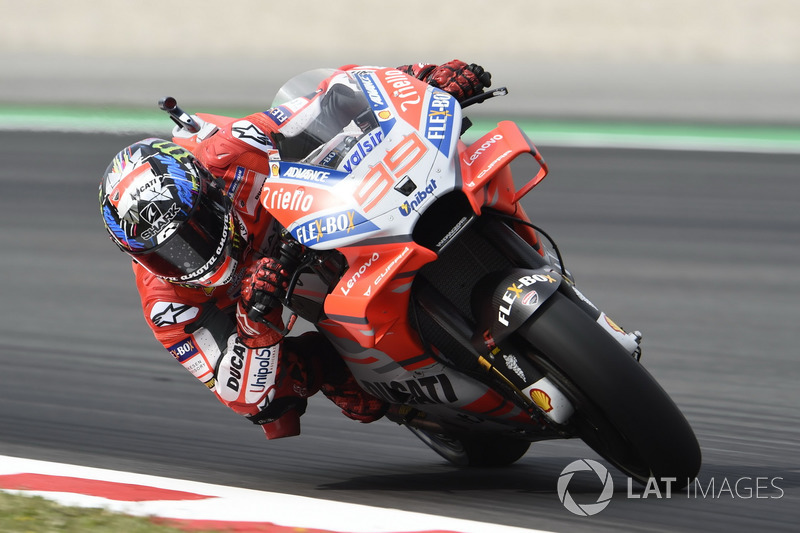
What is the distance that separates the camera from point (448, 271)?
12.9ft

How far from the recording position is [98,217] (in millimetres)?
10031

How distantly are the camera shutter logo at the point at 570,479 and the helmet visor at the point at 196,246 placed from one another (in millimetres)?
1514

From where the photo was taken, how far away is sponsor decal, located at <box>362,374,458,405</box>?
421 centimetres

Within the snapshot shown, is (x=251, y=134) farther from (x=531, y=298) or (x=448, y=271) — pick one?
(x=531, y=298)

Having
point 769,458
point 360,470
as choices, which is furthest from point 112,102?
point 769,458

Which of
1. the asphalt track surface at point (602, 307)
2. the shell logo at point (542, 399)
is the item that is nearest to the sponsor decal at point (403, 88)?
the shell logo at point (542, 399)

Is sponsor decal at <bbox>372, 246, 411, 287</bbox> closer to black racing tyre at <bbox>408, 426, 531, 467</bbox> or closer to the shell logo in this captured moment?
the shell logo

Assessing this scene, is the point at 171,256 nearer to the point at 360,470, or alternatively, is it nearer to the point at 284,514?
the point at 284,514

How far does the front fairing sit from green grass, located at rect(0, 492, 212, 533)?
1.04m

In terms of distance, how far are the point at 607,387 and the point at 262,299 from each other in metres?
1.17

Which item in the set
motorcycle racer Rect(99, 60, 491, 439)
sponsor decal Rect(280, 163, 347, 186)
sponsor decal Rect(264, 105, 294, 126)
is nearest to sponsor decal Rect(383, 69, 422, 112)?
motorcycle racer Rect(99, 60, 491, 439)

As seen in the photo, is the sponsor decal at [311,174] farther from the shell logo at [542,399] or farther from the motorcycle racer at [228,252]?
the shell logo at [542,399]

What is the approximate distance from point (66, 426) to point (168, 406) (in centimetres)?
56

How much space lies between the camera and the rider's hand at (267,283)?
388 centimetres
